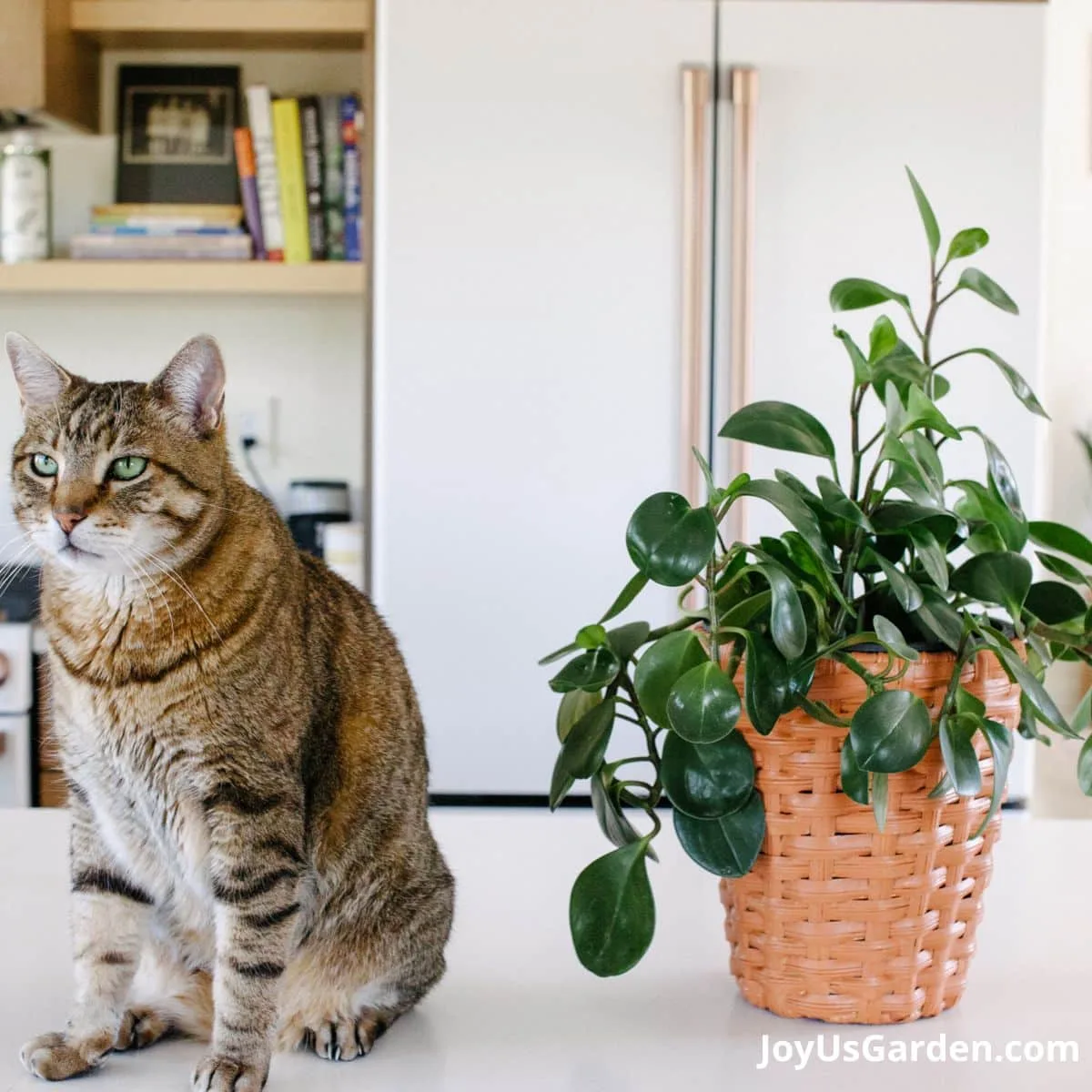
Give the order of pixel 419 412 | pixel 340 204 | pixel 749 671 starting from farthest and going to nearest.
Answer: pixel 340 204 → pixel 419 412 → pixel 749 671

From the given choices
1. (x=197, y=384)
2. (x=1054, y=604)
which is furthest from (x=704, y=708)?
(x=197, y=384)

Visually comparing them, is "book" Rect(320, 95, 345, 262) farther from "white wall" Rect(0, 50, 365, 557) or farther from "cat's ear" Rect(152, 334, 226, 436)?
"cat's ear" Rect(152, 334, 226, 436)

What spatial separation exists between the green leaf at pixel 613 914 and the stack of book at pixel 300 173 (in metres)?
2.01

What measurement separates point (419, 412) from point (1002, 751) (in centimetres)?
166

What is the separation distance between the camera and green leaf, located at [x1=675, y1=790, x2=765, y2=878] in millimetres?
741

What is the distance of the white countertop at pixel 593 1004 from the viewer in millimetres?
710

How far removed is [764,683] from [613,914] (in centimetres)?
15

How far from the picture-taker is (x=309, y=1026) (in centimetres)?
77

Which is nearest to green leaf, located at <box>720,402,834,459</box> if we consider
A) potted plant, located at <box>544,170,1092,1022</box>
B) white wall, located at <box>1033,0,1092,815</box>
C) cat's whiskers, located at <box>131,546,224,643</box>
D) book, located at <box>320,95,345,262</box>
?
potted plant, located at <box>544,170,1092,1022</box>

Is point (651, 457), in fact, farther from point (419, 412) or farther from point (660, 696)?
point (660, 696)

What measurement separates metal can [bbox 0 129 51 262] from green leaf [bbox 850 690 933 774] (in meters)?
2.30

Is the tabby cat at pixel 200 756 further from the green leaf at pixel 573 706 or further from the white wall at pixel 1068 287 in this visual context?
the white wall at pixel 1068 287

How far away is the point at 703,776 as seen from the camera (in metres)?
0.74

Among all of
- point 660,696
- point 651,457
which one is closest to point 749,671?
point 660,696
